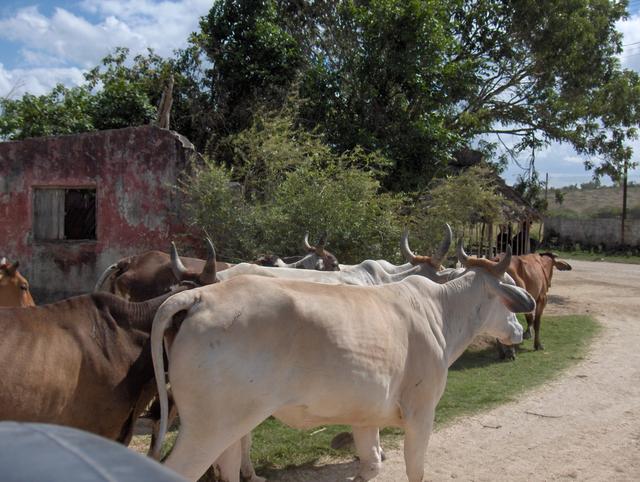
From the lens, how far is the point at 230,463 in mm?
4547

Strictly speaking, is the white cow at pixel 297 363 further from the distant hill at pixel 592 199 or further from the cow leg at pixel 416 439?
the distant hill at pixel 592 199

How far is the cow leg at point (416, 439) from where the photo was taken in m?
4.77

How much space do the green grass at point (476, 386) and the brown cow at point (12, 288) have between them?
2483 millimetres

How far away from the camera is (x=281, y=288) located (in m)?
4.28

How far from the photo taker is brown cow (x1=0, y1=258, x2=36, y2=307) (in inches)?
292

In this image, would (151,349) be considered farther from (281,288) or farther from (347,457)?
(347,457)

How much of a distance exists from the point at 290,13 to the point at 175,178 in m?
6.79

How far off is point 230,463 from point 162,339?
1113 mm

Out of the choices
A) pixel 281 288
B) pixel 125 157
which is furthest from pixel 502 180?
pixel 281 288

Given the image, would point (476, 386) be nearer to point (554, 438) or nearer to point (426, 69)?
point (554, 438)

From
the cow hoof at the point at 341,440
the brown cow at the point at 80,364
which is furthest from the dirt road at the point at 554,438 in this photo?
the brown cow at the point at 80,364

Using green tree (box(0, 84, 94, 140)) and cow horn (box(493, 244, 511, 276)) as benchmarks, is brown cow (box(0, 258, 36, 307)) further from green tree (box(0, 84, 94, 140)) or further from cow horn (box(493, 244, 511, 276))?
green tree (box(0, 84, 94, 140))

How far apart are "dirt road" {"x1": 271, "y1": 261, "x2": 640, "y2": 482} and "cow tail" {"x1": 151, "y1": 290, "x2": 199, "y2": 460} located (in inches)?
74.6

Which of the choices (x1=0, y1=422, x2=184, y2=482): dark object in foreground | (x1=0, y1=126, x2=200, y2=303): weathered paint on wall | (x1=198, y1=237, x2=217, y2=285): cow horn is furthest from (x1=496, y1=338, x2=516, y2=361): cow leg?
(x1=0, y1=422, x2=184, y2=482): dark object in foreground
